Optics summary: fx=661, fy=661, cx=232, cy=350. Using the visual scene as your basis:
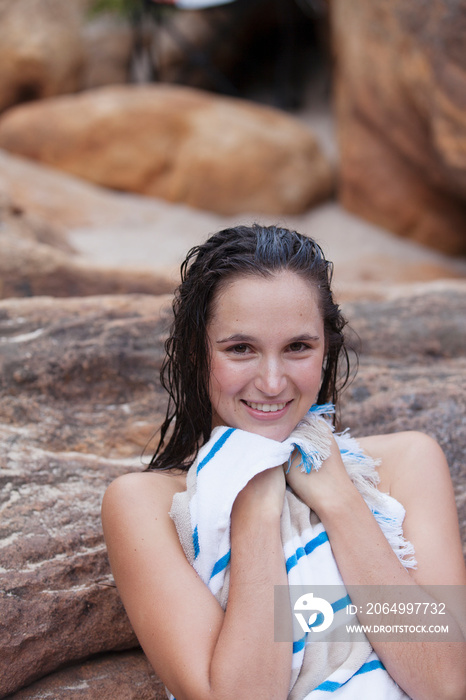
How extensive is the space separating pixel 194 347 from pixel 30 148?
317 inches

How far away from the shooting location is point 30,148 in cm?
888

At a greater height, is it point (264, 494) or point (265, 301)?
point (265, 301)

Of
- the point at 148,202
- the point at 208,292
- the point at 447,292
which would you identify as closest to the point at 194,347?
the point at 208,292

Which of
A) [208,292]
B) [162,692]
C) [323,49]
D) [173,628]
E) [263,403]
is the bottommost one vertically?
[162,692]

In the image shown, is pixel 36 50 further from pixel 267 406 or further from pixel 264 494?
pixel 264 494

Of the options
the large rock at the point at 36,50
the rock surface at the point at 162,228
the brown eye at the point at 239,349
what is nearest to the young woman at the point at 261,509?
the brown eye at the point at 239,349

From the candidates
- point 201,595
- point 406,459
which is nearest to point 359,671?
point 201,595

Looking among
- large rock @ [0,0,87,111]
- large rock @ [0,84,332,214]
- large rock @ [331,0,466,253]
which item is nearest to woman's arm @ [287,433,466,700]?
large rock @ [331,0,466,253]

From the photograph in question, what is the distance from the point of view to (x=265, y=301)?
161cm

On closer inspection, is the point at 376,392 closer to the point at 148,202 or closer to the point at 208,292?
the point at 208,292

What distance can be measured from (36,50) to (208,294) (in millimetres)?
9757

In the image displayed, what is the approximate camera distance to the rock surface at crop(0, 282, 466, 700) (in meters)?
1.83

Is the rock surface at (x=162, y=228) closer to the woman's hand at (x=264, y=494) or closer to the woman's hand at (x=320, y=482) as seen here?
the woman's hand at (x=320, y=482)

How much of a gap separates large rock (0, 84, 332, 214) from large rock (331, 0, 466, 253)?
0.92m
